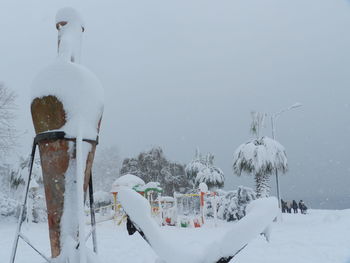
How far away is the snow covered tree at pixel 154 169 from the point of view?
3497 centimetres

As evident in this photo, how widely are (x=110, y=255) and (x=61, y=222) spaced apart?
5347 millimetres

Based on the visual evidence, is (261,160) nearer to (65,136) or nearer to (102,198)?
(65,136)

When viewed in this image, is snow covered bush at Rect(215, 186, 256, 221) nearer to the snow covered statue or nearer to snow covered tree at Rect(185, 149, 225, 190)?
snow covered tree at Rect(185, 149, 225, 190)

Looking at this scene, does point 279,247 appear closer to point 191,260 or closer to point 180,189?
point 191,260

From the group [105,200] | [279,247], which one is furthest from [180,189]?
[279,247]

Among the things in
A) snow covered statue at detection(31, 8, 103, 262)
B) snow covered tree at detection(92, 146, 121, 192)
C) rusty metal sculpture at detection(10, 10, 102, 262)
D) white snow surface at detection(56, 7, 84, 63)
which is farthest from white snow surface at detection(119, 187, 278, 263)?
snow covered tree at detection(92, 146, 121, 192)

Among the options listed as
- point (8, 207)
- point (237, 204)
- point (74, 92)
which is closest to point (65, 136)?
point (74, 92)

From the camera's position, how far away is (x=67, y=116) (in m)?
3.22

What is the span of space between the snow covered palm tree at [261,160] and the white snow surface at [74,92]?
52.3 ft

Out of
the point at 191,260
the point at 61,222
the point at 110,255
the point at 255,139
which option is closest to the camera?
the point at 191,260

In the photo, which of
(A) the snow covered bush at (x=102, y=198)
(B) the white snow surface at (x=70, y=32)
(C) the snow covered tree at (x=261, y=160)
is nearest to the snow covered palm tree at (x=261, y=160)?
(C) the snow covered tree at (x=261, y=160)

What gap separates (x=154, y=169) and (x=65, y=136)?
3247 cm

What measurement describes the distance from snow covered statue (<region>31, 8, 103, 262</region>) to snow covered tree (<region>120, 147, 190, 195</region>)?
3166 cm

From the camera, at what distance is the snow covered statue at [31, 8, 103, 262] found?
9.98ft
